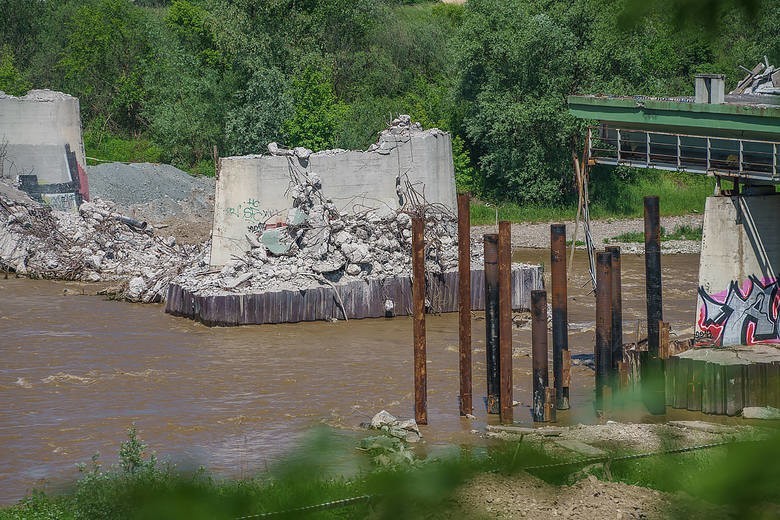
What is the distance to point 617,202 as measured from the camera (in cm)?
3969

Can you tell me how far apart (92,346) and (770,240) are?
13.5m

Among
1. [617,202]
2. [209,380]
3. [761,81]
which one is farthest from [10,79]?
[761,81]

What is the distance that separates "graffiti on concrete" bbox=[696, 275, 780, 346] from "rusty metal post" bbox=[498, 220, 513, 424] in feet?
14.4

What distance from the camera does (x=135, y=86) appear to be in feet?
155

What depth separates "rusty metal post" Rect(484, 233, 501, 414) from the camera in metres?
14.6

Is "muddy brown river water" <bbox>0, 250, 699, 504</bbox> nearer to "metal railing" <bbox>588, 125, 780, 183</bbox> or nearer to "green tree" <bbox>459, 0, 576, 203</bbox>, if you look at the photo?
"metal railing" <bbox>588, 125, 780, 183</bbox>

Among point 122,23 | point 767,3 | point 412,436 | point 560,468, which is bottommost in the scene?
point 412,436

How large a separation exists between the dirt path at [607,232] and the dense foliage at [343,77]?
1896 mm

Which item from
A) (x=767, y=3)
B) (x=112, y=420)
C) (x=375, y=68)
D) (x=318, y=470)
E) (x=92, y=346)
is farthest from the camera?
(x=375, y=68)

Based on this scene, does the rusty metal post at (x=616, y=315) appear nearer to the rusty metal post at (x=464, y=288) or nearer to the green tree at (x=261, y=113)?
the rusty metal post at (x=464, y=288)

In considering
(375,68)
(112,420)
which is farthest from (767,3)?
(375,68)

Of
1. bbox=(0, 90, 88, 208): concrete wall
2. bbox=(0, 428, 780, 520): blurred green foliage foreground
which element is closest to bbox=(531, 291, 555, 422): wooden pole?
bbox=(0, 428, 780, 520): blurred green foliage foreground

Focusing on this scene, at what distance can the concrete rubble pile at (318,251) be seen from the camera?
79.5ft

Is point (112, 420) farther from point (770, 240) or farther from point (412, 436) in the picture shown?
point (770, 240)
